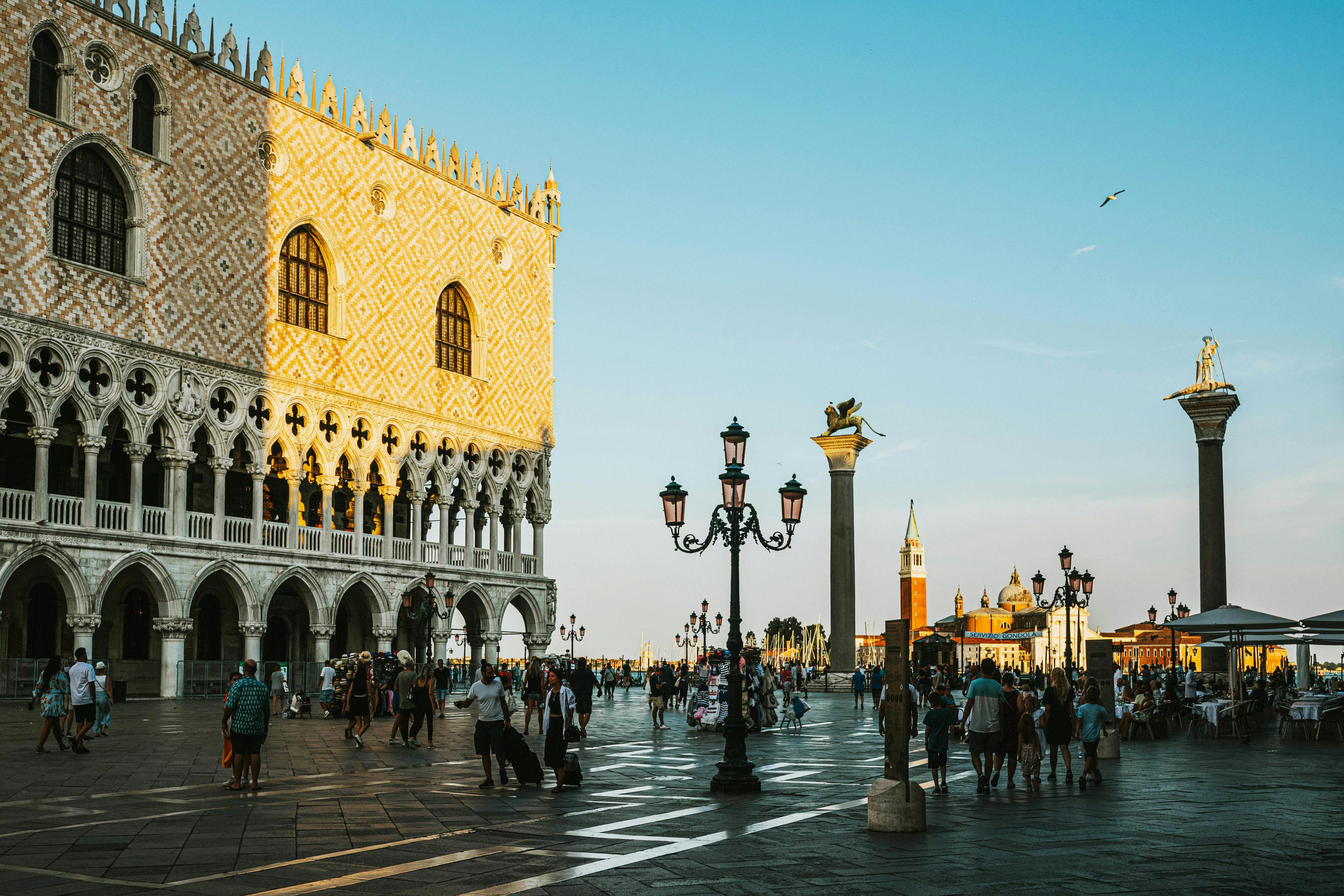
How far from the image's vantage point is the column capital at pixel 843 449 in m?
37.9

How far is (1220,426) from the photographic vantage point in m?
34.2

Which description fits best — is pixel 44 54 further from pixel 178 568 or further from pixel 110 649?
pixel 110 649

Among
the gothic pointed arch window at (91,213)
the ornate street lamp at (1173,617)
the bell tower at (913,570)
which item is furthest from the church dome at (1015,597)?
the gothic pointed arch window at (91,213)

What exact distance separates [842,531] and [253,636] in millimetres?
15880

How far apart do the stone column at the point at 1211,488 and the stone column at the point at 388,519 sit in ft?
68.1

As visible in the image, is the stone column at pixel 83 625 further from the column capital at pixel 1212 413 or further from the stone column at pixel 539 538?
the column capital at pixel 1212 413

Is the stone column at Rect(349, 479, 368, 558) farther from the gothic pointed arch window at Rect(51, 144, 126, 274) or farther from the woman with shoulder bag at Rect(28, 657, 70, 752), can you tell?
the woman with shoulder bag at Rect(28, 657, 70, 752)

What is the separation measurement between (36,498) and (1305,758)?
2379 centimetres

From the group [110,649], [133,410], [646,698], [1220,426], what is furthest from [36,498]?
[1220,426]

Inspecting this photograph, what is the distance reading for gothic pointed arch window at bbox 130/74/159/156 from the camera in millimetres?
30109

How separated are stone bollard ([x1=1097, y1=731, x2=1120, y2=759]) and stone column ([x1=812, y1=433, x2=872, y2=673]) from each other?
1973 cm

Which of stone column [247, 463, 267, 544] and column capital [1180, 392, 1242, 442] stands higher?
column capital [1180, 392, 1242, 442]

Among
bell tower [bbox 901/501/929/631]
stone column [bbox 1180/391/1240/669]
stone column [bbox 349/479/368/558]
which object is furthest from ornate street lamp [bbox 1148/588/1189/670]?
bell tower [bbox 901/501/929/631]

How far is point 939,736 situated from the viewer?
1273 centimetres
